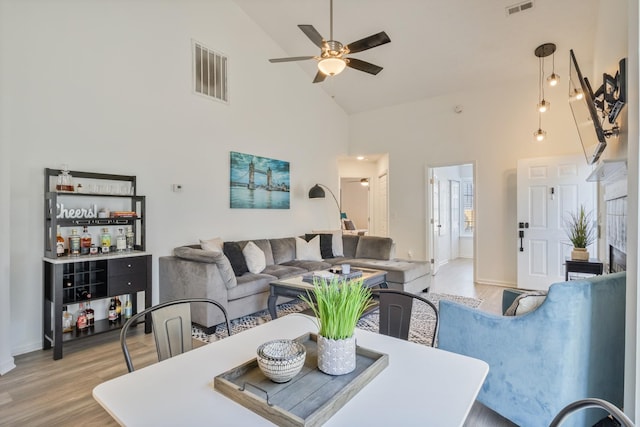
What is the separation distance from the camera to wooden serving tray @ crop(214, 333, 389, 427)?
837 millimetres

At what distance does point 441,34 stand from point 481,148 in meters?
2.01

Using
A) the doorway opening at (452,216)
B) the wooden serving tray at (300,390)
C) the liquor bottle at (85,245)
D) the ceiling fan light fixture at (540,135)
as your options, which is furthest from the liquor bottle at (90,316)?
the ceiling fan light fixture at (540,135)

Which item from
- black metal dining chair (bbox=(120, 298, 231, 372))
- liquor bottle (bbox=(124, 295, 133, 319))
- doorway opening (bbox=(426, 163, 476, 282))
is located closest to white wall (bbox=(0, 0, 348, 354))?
liquor bottle (bbox=(124, 295, 133, 319))

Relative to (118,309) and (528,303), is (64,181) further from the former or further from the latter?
(528,303)

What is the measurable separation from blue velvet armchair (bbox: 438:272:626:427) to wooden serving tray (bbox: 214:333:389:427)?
983 millimetres

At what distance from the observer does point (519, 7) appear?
3924mm

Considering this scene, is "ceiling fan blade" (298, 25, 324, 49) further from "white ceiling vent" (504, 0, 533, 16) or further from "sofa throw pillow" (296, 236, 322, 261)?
"sofa throw pillow" (296, 236, 322, 261)

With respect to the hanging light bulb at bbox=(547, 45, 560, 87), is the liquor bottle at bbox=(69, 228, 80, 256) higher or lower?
lower

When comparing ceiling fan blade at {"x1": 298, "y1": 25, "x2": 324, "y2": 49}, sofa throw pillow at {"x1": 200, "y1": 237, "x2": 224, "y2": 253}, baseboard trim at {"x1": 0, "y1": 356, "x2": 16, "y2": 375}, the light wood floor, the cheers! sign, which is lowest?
the light wood floor

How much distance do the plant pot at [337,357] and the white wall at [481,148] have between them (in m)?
5.27

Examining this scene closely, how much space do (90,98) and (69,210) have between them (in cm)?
114

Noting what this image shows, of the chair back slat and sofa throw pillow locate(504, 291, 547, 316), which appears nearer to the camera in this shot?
the chair back slat

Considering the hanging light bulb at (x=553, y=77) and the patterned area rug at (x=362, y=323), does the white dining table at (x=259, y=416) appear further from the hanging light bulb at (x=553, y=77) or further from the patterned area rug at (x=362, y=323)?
the hanging light bulb at (x=553, y=77)

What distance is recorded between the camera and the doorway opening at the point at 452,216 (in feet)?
23.6
